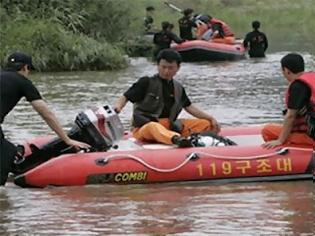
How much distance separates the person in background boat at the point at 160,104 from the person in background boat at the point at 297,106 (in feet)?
3.31

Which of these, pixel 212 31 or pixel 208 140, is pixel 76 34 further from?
pixel 208 140

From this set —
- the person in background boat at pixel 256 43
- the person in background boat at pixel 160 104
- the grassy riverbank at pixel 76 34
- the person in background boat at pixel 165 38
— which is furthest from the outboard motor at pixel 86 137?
the person in background boat at pixel 256 43

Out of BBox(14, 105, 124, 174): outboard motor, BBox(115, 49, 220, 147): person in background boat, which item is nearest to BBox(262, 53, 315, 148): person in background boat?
BBox(115, 49, 220, 147): person in background boat

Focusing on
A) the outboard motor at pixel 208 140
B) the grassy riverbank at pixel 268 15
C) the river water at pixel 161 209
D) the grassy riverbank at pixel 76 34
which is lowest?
the grassy riverbank at pixel 268 15

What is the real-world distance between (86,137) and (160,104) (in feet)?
2.81

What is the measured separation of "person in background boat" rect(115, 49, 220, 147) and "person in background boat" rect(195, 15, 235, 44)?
15585 millimetres

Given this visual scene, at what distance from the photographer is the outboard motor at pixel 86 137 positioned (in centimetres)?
928

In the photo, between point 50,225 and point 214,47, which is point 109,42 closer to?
point 214,47

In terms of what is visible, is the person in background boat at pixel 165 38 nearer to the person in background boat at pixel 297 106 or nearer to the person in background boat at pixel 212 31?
the person in background boat at pixel 212 31

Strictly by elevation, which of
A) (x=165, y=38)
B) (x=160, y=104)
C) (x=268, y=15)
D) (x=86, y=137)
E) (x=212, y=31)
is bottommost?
(x=268, y=15)

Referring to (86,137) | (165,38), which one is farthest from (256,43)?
(86,137)

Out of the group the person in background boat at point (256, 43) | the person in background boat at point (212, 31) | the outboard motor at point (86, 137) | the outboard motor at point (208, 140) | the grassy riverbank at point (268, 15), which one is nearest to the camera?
the outboard motor at point (86, 137)

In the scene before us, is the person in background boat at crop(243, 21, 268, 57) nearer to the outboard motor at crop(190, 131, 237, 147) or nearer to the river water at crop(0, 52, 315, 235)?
the river water at crop(0, 52, 315, 235)

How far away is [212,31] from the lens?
25531mm
